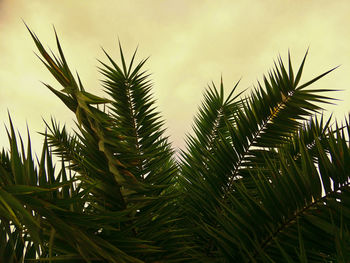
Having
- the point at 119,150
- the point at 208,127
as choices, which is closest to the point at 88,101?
the point at 119,150

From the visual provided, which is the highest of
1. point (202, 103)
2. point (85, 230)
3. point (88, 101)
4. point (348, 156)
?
point (202, 103)

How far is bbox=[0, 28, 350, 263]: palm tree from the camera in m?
0.87

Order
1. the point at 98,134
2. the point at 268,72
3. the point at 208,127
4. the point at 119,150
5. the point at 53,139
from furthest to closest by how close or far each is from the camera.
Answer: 1. the point at 208,127
2. the point at 53,139
3. the point at 268,72
4. the point at 119,150
5. the point at 98,134

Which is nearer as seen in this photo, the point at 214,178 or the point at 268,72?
the point at 214,178

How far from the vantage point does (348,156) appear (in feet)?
3.58

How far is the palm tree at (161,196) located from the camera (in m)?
0.87

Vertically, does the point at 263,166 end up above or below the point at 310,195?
above

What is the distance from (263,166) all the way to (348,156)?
80 centimetres

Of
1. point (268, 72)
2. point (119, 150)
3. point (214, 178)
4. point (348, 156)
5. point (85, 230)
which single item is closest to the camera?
point (85, 230)

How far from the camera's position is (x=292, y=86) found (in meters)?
1.91

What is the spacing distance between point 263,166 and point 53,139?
1.50m

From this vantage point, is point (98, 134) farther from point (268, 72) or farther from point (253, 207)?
point (268, 72)

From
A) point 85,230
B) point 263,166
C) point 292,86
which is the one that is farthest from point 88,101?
point 292,86

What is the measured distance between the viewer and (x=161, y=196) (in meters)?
1.50
